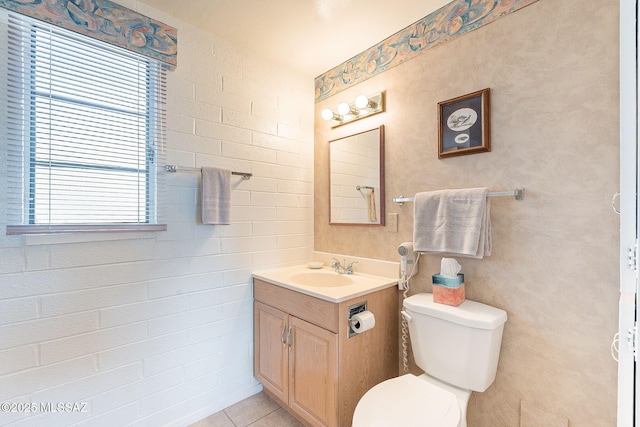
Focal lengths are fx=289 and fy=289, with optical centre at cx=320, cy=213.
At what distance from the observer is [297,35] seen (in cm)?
184

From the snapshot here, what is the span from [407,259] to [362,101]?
1061mm

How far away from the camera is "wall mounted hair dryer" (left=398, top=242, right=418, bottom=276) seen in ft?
5.49

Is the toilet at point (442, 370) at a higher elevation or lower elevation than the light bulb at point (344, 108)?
lower

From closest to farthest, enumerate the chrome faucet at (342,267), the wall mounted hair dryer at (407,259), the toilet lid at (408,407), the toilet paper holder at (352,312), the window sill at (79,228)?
the toilet lid at (408,407) → the window sill at (79,228) → the toilet paper holder at (352,312) → the wall mounted hair dryer at (407,259) → the chrome faucet at (342,267)

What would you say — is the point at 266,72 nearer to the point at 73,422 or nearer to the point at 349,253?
the point at 349,253

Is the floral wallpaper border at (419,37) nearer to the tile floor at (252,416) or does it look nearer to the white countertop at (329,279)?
the white countertop at (329,279)

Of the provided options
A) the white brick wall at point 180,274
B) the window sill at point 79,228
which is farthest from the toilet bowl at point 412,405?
the window sill at point 79,228

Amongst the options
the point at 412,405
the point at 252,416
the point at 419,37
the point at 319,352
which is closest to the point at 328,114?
the point at 419,37

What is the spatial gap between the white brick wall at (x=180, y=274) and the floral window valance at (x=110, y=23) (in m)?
0.07

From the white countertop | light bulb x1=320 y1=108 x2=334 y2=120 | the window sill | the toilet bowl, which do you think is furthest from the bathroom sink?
light bulb x1=320 y1=108 x2=334 y2=120

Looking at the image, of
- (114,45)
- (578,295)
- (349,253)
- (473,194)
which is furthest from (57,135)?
(578,295)

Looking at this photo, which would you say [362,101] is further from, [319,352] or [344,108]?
[319,352]

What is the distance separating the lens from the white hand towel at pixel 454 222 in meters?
1.37

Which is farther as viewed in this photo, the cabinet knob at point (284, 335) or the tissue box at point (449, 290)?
the cabinet knob at point (284, 335)
